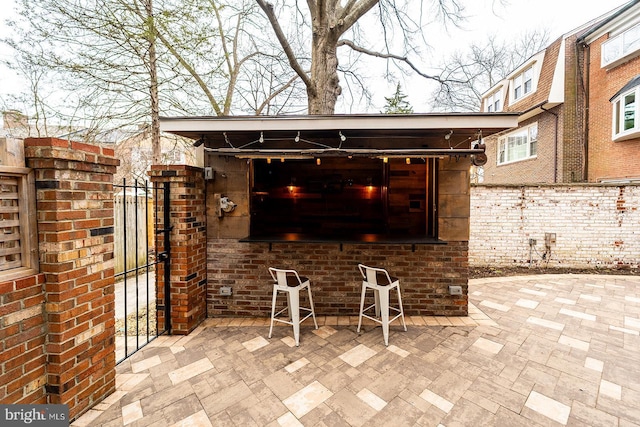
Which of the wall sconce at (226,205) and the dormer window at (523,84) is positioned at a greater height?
the dormer window at (523,84)

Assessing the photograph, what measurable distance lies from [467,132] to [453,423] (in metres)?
3.31

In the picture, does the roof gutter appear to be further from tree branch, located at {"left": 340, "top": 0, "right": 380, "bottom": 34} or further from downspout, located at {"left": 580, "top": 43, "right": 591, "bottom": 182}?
tree branch, located at {"left": 340, "top": 0, "right": 380, "bottom": 34}

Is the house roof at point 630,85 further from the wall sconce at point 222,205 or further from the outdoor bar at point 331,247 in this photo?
the wall sconce at point 222,205

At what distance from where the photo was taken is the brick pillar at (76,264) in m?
1.79

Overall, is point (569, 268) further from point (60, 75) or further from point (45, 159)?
point (60, 75)

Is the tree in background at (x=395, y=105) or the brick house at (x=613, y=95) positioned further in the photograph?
the tree in background at (x=395, y=105)

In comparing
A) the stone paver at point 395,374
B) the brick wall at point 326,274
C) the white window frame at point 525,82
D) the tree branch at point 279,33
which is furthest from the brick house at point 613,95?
the tree branch at point 279,33

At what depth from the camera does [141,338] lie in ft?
11.0

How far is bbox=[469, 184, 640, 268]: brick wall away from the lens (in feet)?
19.7

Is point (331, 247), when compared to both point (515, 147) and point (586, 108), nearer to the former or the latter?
point (586, 108)

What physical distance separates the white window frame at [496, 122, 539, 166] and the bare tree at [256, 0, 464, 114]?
6893 mm

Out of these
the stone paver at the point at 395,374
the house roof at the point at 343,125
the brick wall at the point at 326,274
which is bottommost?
the stone paver at the point at 395,374

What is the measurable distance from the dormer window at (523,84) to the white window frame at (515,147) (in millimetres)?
1429

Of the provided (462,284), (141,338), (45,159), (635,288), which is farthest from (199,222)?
(635,288)
